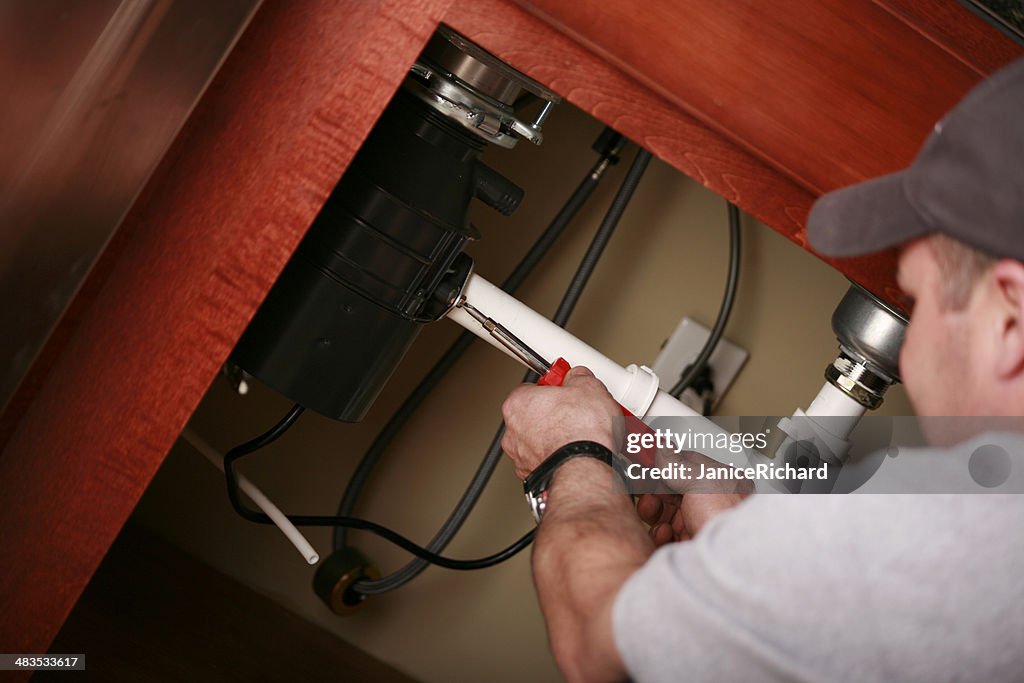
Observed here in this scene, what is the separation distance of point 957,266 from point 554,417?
12.6 inches

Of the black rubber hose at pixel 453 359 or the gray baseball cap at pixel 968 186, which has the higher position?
the gray baseball cap at pixel 968 186

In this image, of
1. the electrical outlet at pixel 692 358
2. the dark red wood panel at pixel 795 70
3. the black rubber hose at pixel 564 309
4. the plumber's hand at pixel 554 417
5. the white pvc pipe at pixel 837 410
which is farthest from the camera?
the electrical outlet at pixel 692 358

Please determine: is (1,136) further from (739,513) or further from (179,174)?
(739,513)

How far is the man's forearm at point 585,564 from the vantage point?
20.9 inches

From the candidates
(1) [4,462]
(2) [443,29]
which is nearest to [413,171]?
(2) [443,29]

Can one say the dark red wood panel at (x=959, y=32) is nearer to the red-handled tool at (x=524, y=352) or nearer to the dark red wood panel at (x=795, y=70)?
the dark red wood panel at (x=795, y=70)

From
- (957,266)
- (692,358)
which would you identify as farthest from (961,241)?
(692,358)

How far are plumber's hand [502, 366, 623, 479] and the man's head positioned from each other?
9.0 inches

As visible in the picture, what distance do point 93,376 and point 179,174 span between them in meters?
0.16

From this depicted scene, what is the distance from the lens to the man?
47cm

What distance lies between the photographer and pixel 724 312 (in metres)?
1.10

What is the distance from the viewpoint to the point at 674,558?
0.50m

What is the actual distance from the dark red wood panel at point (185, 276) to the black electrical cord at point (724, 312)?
1.84ft

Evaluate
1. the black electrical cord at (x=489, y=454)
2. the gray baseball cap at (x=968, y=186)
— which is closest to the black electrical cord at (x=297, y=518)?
the black electrical cord at (x=489, y=454)
